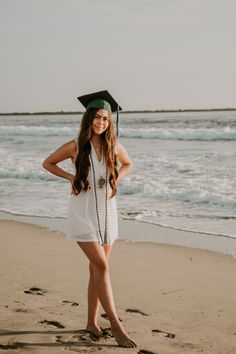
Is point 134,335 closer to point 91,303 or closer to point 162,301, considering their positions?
point 91,303

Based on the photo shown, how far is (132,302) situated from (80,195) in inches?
58.6

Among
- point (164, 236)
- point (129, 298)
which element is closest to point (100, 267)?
point (129, 298)

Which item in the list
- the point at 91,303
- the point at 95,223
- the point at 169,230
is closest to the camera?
the point at 95,223

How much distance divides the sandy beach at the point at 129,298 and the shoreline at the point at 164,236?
0.96 ft

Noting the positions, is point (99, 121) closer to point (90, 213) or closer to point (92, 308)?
point (90, 213)

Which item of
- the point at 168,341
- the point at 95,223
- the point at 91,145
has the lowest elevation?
A: the point at 168,341

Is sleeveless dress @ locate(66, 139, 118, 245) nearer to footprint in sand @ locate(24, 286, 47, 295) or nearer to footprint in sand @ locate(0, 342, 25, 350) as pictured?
footprint in sand @ locate(0, 342, 25, 350)

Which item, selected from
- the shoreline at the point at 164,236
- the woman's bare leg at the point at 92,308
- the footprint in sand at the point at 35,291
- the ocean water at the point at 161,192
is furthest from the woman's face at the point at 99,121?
the ocean water at the point at 161,192

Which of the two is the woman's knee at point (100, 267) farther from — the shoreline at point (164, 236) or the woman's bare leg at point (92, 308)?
the shoreline at point (164, 236)

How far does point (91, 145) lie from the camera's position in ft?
13.7

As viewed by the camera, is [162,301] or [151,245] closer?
[162,301]

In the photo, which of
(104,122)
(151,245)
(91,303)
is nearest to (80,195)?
(104,122)

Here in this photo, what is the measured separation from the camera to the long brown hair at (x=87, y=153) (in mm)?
4066

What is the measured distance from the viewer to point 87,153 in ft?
13.5
